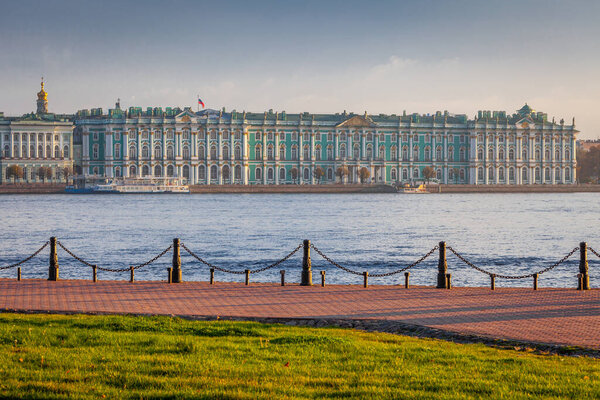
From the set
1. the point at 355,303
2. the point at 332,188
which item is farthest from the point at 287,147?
the point at 355,303

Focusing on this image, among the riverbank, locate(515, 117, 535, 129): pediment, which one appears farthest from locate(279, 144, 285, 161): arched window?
locate(515, 117, 535, 129): pediment

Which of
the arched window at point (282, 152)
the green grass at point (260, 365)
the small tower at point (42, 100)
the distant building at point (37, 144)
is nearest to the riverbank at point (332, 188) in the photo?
the arched window at point (282, 152)

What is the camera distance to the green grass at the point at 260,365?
6652 millimetres

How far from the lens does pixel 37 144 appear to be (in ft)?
357

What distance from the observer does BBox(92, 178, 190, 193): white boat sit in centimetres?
10212

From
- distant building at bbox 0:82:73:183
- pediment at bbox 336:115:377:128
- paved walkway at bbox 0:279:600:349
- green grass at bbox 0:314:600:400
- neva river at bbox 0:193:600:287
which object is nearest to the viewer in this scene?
green grass at bbox 0:314:600:400

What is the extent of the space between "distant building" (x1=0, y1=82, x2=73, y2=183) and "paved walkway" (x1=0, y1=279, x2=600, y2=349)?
318 feet

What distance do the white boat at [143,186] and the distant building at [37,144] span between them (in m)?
8.17

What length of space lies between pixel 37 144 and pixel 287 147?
105 ft

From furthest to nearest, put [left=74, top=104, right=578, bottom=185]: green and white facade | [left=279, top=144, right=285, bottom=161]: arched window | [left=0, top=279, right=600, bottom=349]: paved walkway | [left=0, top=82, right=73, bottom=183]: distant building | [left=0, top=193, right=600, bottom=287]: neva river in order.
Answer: [left=279, top=144, right=285, bottom=161]: arched window, [left=0, top=82, right=73, bottom=183]: distant building, [left=74, top=104, right=578, bottom=185]: green and white facade, [left=0, top=193, right=600, bottom=287]: neva river, [left=0, top=279, right=600, bottom=349]: paved walkway

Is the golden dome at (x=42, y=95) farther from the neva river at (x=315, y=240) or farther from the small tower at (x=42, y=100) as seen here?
the neva river at (x=315, y=240)

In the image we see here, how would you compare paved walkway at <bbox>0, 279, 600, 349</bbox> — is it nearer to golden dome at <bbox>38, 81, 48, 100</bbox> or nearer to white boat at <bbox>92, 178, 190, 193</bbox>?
white boat at <bbox>92, 178, 190, 193</bbox>

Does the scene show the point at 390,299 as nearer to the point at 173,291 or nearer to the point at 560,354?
the point at 173,291

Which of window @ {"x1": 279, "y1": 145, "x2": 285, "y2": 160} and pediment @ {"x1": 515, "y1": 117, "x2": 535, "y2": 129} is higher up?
pediment @ {"x1": 515, "y1": 117, "x2": 535, "y2": 129}
